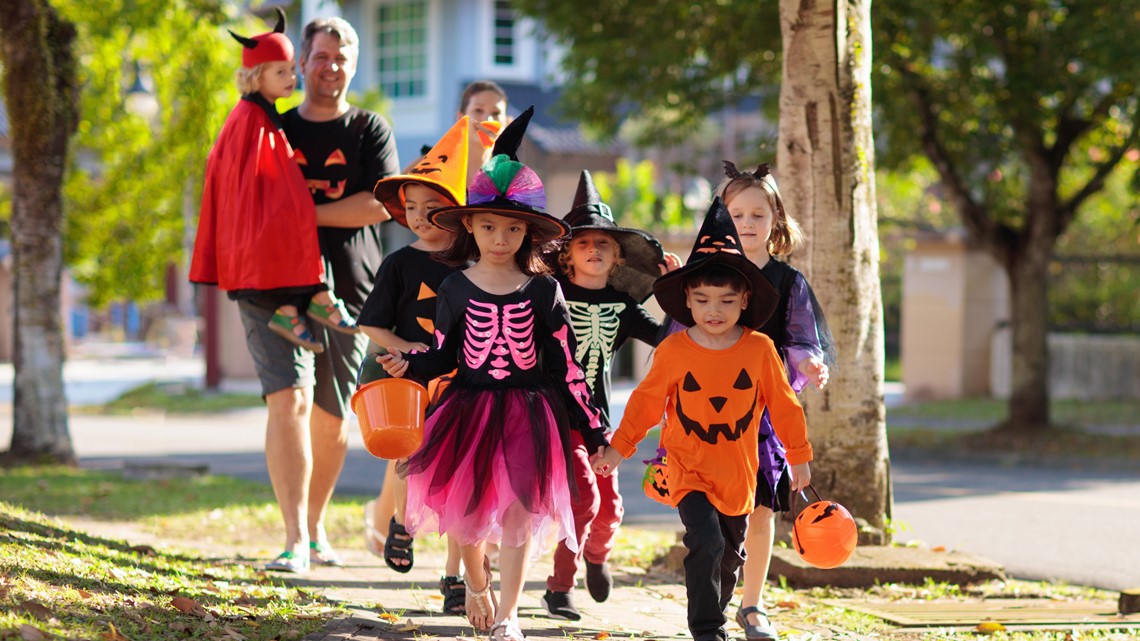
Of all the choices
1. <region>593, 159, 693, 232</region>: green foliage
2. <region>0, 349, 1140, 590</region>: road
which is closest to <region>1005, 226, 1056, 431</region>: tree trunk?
<region>0, 349, 1140, 590</region>: road

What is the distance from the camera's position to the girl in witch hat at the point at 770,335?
16.8ft

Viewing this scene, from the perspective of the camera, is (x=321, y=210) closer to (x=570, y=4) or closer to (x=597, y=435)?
(x=597, y=435)

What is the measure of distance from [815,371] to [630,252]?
1158mm

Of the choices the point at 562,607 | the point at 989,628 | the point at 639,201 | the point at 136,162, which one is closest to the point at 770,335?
the point at 562,607

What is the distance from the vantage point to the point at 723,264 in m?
4.92

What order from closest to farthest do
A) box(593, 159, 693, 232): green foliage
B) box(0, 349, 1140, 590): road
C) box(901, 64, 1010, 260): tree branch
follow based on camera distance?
box(0, 349, 1140, 590): road < box(901, 64, 1010, 260): tree branch < box(593, 159, 693, 232): green foliage

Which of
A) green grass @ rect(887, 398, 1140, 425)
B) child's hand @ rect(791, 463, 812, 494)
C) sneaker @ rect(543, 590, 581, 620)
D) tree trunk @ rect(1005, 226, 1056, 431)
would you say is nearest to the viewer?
child's hand @ rect(791, 463, 812, 494)

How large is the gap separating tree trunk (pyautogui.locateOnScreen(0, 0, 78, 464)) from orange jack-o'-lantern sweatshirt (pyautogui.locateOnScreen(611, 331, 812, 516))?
7.51m

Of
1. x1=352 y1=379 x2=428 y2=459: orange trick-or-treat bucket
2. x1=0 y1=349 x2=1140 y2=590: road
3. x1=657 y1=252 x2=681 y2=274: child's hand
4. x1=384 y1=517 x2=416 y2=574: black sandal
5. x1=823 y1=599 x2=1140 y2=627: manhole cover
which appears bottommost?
x1=0 y1=349 x2=1140 y2=590: road

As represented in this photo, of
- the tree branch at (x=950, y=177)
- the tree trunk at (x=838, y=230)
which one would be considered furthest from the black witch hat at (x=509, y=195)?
the tree branch at (x=950, y=177)

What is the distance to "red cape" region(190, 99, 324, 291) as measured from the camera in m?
6.21

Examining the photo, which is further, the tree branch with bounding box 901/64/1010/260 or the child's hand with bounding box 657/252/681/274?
the tree branch with bounding box 901/64/1010/260

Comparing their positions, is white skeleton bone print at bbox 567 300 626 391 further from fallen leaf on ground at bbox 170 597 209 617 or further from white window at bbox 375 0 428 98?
white window at bbox 375 0 428 98

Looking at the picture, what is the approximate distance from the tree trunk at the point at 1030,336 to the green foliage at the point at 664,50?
337 cm
